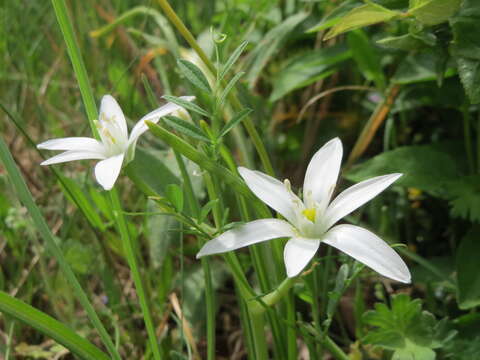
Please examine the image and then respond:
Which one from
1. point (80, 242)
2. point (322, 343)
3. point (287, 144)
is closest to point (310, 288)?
point (322, 343)

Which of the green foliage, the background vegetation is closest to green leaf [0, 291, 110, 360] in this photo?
the background vegetation

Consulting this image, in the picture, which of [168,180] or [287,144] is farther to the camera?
[287,144]

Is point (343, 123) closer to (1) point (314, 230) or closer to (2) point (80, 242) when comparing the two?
(2) point (80, 242)

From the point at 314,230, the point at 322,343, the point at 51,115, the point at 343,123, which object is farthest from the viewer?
the point at 51,115

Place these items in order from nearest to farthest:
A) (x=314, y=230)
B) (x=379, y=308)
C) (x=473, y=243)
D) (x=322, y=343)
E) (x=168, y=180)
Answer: (x=314, y=230) < (x=322, y=343) < (x=379, y=308) < (x=473, y=243) < (x=168, y=180)

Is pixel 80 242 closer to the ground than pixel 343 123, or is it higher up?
closer to the ground

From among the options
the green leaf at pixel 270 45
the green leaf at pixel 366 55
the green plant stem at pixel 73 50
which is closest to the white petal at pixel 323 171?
the green plant stem at pixel 73 50

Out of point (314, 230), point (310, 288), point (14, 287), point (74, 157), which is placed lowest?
point (14, 287)

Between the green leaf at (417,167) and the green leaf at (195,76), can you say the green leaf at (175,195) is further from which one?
the green leaf at (417,167)
